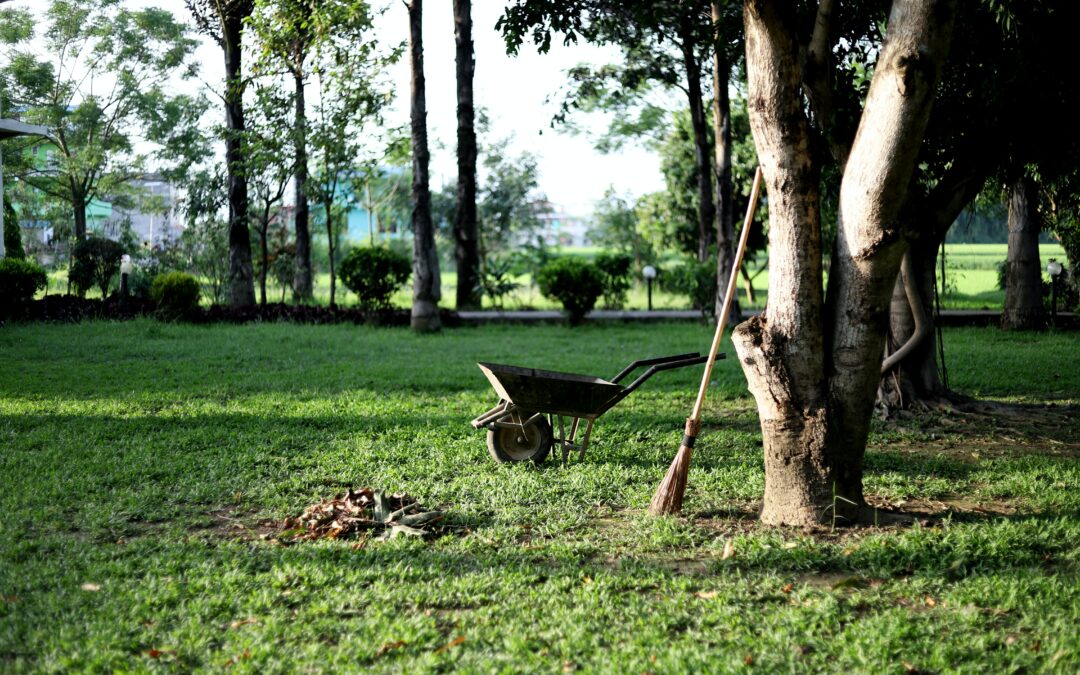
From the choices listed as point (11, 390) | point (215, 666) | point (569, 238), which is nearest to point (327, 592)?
point (215, 666)

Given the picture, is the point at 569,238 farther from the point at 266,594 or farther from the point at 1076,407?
the point at 266,594

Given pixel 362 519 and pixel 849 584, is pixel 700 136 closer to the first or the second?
pixel 362 519

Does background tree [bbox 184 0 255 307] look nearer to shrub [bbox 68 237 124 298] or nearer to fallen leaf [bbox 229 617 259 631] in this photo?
shrub [bbox 68 237 124 298]

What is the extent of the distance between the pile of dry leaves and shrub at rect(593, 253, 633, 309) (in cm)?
1331

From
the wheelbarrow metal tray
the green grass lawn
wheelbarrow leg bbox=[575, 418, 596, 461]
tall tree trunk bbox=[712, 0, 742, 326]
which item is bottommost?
wheelbarrow leg bbox=[575, 418, 596, 461]

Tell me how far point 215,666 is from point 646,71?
45.1ft

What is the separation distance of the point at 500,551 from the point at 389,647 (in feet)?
3.80

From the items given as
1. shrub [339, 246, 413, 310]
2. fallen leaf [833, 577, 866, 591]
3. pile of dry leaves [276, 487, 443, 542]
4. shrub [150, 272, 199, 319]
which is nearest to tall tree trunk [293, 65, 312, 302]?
shrub [339, 246, 413, 310]

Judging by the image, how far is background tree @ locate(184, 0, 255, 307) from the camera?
1692 centimetres

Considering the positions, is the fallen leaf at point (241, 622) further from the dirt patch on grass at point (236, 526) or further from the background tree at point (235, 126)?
the background tree at point (235, 126)

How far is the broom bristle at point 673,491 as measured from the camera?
5113 mm

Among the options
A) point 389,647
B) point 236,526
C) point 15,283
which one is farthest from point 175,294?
point 389,647

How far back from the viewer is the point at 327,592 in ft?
13.2

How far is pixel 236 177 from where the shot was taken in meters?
17.5
